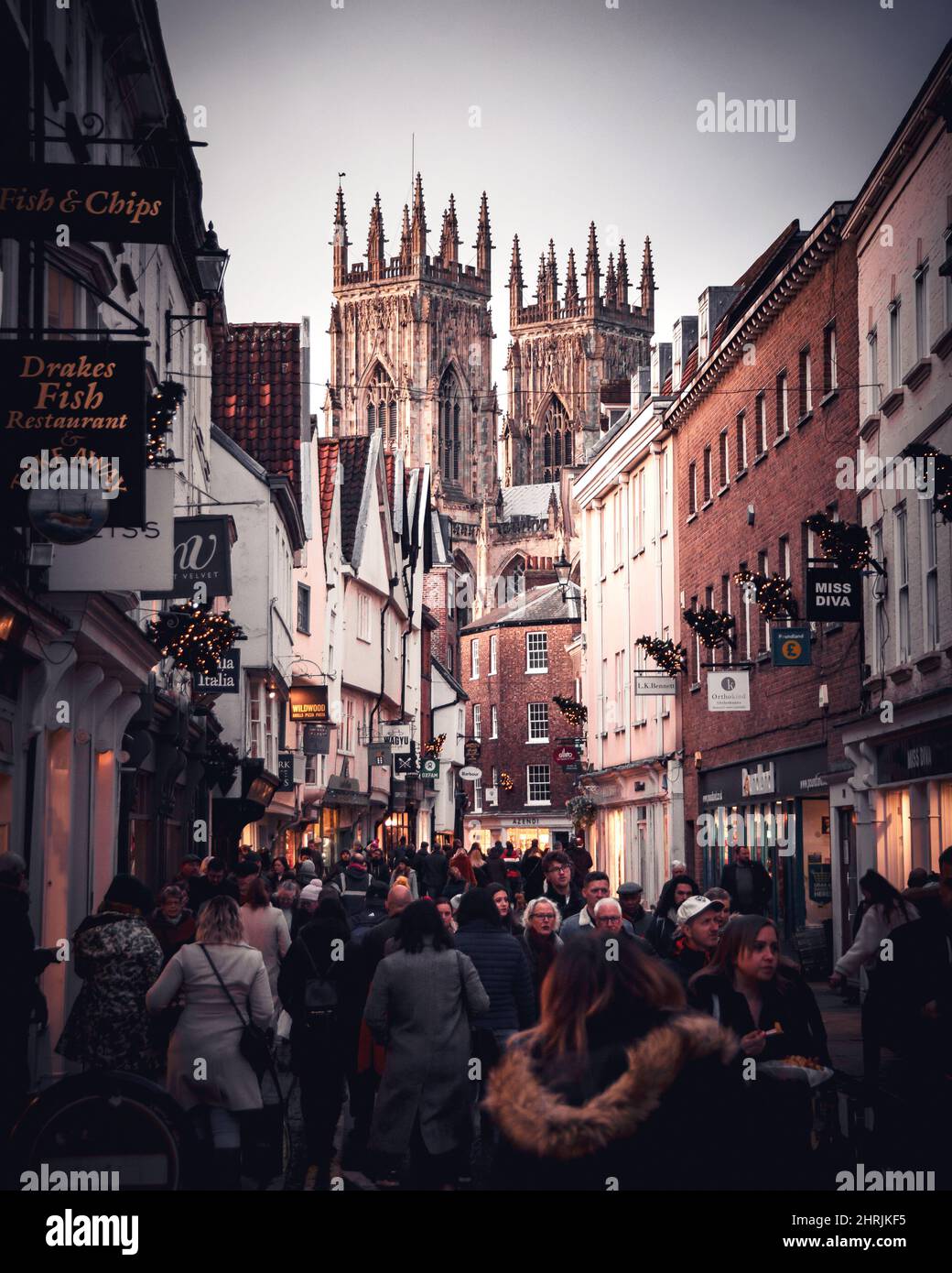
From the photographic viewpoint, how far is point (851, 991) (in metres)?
22.6

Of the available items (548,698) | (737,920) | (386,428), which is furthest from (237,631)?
(386,428)

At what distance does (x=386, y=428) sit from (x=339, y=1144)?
131 metres

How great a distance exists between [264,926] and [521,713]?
70.8 m

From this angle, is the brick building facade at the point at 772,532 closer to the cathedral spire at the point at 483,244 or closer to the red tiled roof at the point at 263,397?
the red tiled roof at the point at 263,397

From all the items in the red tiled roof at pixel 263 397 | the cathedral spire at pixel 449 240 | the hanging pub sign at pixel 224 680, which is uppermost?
the cathedral spire at pixel 449 240

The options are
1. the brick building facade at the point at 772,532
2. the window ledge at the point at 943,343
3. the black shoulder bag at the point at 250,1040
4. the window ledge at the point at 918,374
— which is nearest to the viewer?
the black shoulder bag at the point at 250,1040

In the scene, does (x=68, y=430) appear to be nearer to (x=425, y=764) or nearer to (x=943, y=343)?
(x=943, y=343)

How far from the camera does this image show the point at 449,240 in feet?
485

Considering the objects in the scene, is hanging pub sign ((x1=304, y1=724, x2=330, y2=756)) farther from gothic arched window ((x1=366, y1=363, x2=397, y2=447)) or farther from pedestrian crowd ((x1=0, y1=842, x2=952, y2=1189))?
gothic arched window ((x1=366, y1=363, x2=397, y2=447))

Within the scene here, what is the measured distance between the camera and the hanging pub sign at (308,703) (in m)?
37.0

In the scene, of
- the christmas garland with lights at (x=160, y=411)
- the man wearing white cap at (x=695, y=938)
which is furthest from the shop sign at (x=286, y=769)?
the man wearing white cap at (x=695, y=938)

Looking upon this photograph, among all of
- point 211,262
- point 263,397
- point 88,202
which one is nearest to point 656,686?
point 263,397

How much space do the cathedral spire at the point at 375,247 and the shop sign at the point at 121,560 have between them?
133 meters

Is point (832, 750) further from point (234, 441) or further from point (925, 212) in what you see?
point (234, 441)
